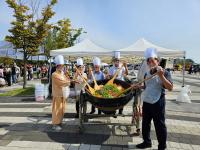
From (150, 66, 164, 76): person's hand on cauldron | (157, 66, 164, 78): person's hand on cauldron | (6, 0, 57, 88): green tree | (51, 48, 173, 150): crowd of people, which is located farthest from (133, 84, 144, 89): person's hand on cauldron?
(6, 0, 57, 88): green tree

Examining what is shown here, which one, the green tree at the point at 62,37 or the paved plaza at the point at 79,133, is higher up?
the green tree at the point at 62,37

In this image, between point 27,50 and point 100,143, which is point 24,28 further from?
point 100,143

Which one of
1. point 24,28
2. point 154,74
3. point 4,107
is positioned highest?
point 24,28

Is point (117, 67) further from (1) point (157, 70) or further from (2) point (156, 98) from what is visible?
(1) point (157, 70)

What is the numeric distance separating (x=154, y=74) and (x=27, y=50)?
50.9 ft

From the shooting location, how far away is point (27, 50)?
20.1 metres

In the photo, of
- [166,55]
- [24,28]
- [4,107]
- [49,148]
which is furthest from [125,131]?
[24,28]

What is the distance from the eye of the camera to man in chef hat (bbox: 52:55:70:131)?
7773mm

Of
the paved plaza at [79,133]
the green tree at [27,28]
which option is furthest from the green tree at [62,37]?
the paved plaza at [79,133]

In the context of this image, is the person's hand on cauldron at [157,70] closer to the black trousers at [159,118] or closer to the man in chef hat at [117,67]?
the black trousers at [159,118]

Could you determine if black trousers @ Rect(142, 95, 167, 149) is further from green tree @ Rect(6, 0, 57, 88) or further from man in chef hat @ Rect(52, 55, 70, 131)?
green tree @ Rect(6, 0, 57, 88)

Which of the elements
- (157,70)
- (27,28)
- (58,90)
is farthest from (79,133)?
(27,28)

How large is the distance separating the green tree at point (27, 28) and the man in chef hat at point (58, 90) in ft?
40.5

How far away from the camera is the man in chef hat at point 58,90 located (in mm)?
7773
